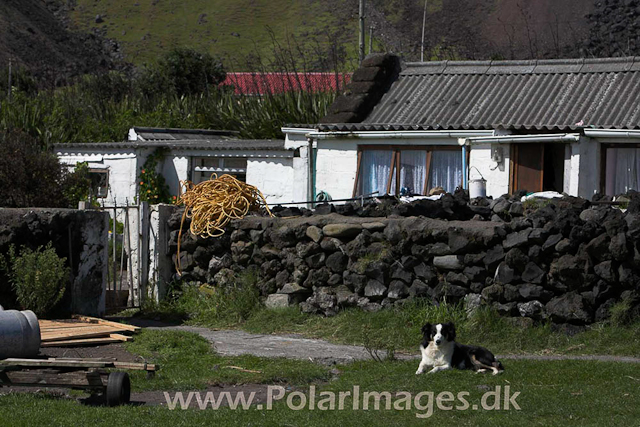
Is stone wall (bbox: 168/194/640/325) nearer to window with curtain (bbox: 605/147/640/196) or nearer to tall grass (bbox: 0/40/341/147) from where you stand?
window with curtain (bbox: 605/147/640/196)

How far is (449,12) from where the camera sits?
78.9 meters

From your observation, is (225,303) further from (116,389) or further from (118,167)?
(118,167)

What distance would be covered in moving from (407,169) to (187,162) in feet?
23.4

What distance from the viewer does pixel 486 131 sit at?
56.4 feet

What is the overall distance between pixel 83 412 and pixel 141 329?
183 inches

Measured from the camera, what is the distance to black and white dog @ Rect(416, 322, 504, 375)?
9156 millimetres

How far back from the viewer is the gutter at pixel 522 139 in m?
16.2

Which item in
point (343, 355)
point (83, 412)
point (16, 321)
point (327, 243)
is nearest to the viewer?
point (83, 412)

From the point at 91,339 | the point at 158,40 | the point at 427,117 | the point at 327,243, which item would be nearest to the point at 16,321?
the point at 91,339

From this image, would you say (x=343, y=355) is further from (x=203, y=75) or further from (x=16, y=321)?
(x=203, y=75)

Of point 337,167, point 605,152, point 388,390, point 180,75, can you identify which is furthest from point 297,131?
point 180,75

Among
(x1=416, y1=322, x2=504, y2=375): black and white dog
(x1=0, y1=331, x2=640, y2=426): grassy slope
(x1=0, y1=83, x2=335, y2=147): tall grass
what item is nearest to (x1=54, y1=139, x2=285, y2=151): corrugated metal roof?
(x1=0, y1=83, x2=335, y2=147): tall grass

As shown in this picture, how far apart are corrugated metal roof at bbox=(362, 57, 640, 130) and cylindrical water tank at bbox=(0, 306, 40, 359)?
10.2m

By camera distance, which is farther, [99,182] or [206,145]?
[99,182]
